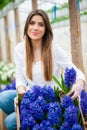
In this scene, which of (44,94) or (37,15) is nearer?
(44,94)

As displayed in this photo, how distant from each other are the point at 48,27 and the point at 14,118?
27.4 inches

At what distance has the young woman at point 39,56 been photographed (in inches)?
103

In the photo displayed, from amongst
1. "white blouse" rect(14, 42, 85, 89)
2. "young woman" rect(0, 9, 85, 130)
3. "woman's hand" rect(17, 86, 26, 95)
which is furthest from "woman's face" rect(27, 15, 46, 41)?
"woman's hand" rect(17, 86, 26, 95)

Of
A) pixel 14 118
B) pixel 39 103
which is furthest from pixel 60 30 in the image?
pixel 39 103

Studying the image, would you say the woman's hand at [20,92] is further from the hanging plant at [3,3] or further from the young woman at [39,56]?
the hanging plant at [3,3]

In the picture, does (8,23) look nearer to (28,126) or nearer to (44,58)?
(44,58)

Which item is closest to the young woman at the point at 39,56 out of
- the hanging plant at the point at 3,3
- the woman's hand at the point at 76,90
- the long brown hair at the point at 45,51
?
the long brown hair at the point at 45,51

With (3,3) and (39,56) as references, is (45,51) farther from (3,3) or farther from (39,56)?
(3,3)

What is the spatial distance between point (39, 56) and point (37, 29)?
0.22 meters

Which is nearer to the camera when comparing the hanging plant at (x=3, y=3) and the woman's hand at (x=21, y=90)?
the woman's hand at (x=21, y=90)

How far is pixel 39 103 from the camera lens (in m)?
2.11

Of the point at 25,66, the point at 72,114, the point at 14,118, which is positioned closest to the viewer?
the point at 72,114

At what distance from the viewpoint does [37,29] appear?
2600 millimetres

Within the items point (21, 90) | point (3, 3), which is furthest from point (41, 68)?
point (3, 3)
